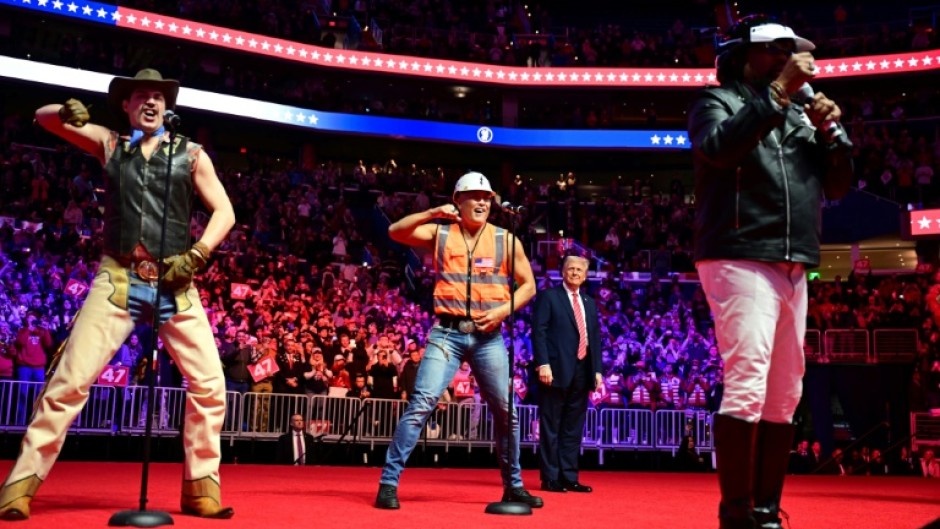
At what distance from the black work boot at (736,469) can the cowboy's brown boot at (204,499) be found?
8.58 feet

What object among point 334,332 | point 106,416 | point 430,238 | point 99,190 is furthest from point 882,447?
point 99,190

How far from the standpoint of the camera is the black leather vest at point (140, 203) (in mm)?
5348

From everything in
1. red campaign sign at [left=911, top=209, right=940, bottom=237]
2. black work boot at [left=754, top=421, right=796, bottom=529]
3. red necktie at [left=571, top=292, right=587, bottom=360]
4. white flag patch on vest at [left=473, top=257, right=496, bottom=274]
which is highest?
red campaign sign at [left=911, top=209, right=940, bottom=237]

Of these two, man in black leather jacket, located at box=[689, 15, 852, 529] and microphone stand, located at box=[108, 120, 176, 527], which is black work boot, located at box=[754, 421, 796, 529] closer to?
man in black leather jacket, located at box=[689, 15, 852, 529]

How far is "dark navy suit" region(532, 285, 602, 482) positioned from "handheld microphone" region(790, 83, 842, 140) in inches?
193

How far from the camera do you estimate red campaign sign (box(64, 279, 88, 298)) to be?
1598cm

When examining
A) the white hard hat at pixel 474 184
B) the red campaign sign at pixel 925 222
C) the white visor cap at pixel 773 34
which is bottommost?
the white hard hat at pixel 474 184

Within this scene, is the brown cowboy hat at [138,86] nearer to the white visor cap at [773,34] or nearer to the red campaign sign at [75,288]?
the white visor cap at [773,34]

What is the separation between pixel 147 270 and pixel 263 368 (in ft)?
28.4

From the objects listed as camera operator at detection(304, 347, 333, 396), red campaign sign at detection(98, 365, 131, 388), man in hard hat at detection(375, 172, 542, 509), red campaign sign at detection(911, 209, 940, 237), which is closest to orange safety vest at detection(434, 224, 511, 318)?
man in hard hat at detection(375, 172, 542, 509)

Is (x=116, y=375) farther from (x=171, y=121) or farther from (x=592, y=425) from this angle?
(x=171, y=121)

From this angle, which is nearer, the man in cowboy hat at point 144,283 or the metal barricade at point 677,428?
the man in cowboy hat at point 144,283

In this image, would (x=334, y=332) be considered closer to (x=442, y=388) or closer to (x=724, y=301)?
(x=442, y=388)

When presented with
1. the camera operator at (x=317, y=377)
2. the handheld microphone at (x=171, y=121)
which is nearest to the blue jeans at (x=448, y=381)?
the handheld microphone at (x=171, y=121)
